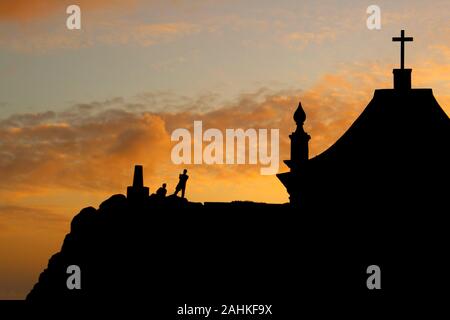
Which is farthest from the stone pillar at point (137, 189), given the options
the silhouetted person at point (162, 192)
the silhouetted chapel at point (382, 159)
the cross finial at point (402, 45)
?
Answer: the cross finial at point (402, 45)

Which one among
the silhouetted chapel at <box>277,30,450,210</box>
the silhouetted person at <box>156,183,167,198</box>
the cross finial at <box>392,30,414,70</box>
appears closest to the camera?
the silhouetted chapel at <box>277,30,450,210</box>

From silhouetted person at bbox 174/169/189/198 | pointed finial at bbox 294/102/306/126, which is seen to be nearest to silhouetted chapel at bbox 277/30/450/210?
pointed finial at bbox 294/102/306/126

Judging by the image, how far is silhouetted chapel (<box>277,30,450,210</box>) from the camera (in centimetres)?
3825

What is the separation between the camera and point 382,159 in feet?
128

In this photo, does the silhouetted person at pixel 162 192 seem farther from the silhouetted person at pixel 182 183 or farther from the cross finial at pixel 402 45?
the cross finial at pixel 402 45

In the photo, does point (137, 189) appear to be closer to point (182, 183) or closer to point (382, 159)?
point (182, 183)

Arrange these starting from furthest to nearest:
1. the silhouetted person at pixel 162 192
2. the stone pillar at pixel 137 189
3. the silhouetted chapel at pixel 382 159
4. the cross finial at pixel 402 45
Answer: the silhouetted person at pixel 162 192
the stone pillar at pixel 137 189
the cross finial at pixel 402 45
the silhouetted chapel at pixel 382 159

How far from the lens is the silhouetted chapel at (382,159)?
3825 centimetres

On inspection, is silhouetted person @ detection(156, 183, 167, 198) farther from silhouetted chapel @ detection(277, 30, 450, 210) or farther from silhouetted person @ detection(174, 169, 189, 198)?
silhouetted chapel @ detection(277, 30, 450, 210)

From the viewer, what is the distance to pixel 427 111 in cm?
3975

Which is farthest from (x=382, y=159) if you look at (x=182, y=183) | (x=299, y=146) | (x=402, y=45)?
(x=182, y=183)

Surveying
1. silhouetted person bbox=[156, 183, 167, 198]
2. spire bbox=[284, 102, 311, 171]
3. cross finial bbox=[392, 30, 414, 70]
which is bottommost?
silhouetted person bbox=[156, 183, 167, 198]
